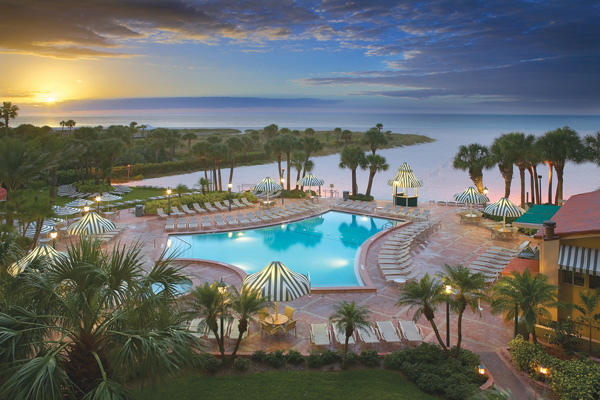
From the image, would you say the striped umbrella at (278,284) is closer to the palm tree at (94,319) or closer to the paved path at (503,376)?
the palm tree at (94,319)

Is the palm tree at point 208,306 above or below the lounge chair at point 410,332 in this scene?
above

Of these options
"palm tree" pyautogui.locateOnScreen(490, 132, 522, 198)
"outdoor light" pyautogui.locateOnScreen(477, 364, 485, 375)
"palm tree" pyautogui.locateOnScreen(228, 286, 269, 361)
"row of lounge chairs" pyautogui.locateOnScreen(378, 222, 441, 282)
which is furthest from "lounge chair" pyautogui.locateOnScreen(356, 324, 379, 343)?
"palm tree" pyautogui.locateOnScreen(490, 132, 522, 198)

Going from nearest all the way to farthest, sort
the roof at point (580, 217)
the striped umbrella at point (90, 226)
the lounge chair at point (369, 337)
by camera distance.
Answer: the roof at point (580, 217)
the lounge chair at point (369, 337)
the striped umbrella at point (90, 226)

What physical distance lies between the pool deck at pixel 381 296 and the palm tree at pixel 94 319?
2156 millimetres

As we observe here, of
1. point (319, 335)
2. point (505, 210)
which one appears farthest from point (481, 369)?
point (505, 210)

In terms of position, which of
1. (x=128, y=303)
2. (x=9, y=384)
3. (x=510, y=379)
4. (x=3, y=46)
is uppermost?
(x=3, y=46)

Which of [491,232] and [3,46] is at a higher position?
[3,46]

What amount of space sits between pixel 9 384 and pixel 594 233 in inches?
444

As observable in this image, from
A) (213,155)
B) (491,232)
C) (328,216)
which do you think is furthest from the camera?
(213,155)

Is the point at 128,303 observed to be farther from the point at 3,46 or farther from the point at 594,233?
the point at 3,46

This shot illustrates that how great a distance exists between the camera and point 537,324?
1089 centimetres

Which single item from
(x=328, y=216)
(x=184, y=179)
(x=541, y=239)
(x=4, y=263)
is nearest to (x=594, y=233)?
(x=541, y=239)

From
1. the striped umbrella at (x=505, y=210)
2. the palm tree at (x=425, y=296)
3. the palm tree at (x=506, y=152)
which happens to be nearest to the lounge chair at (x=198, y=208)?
the striped umbrella at (x=505, y=210)

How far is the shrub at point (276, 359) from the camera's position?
9789 millimetres
